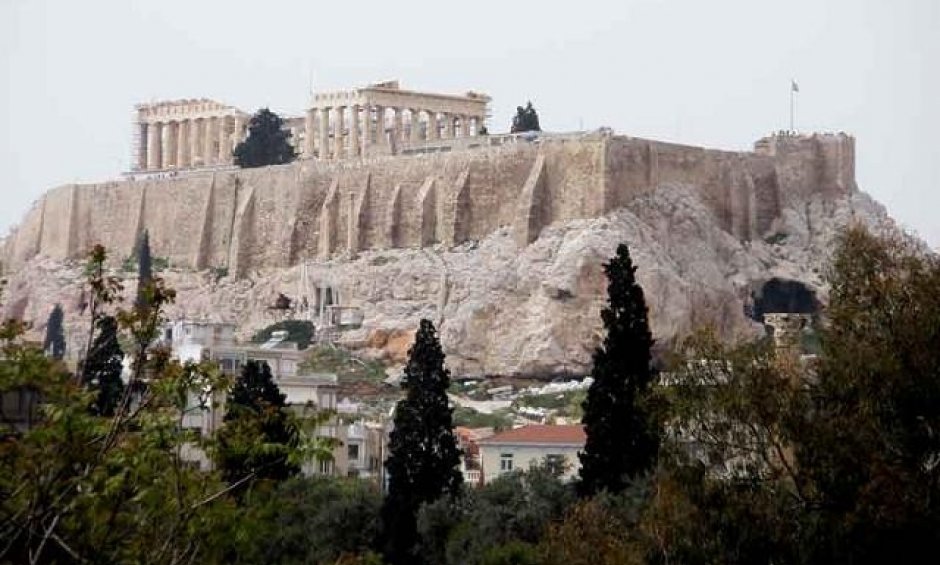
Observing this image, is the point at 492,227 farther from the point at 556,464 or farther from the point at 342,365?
the point at 556,464

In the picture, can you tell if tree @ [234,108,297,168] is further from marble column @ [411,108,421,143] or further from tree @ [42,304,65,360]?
tree @ [42,304,65,360]

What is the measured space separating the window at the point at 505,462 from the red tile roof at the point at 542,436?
0.86 feet

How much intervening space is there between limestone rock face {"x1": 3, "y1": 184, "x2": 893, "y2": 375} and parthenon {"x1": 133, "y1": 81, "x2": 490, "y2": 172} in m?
7.33

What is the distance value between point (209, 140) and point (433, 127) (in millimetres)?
11039

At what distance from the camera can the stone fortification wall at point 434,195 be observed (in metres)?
77.0

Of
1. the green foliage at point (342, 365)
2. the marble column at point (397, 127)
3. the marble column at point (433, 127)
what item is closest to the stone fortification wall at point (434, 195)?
the marble column at point (397, 127)

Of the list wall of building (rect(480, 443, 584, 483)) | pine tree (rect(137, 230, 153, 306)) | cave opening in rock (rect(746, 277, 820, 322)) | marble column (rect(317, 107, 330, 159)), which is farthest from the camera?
marble column (rect(317, 107, 330, 159))

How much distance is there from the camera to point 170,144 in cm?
9875

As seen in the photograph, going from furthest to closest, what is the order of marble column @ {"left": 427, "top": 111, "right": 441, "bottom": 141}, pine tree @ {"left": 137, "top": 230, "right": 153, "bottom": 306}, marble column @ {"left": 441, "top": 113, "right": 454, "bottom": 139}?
marble column @ {"left": 441, "top": 113, "right": 454, "bottom": 139} → marble column @ {"left": 427, "top": 111, "right": 441, "bottom": 141} → pine tree @ {"left": 137, "top": 230, "right": 153, "bottom": 306}

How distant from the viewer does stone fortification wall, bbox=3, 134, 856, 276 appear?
7700 centimetres

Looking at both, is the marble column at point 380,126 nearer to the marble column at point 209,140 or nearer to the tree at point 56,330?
the marble column at point 209,140

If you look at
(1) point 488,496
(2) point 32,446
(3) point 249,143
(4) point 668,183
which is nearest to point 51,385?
(2) point 32,446

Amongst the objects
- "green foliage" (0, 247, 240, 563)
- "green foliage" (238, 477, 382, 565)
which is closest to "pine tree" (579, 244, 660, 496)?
"green foliage" (238, 477, 382, 565)

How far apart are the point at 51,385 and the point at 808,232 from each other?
204 ft
